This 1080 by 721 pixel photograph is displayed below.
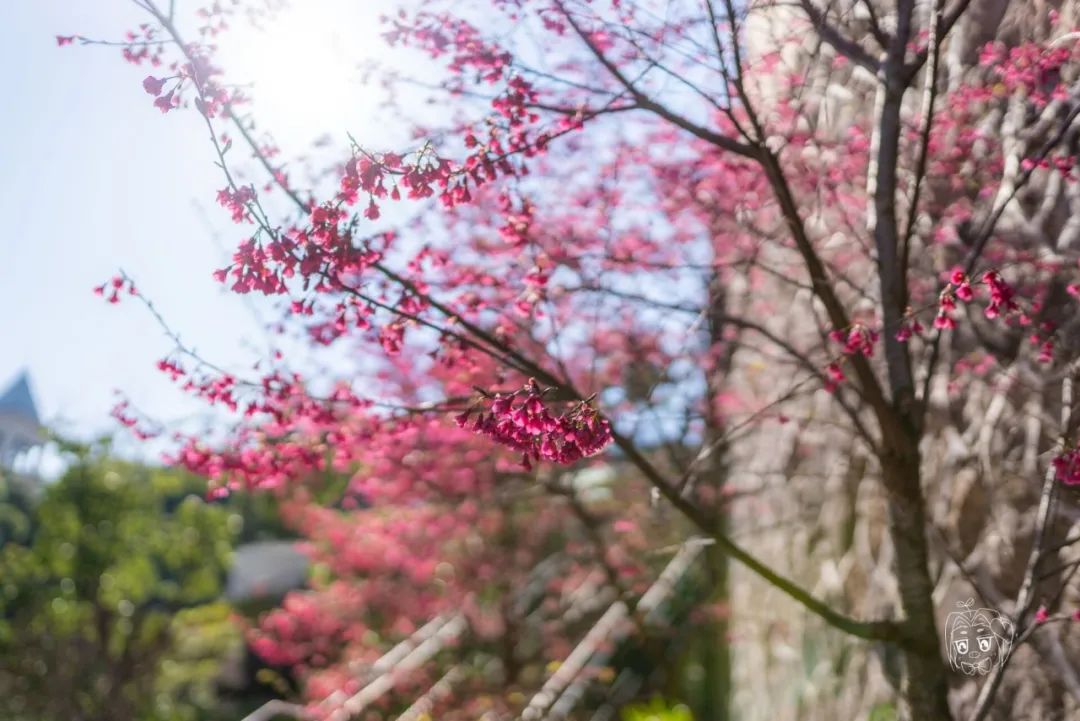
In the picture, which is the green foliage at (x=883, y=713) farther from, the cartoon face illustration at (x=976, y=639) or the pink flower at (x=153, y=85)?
the pink flower at (x=153, y=85)

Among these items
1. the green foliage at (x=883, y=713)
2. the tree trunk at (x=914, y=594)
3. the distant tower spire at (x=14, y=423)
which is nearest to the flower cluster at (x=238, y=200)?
the tree trunk at (x=914, y=594)

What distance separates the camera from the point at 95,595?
35.0ft

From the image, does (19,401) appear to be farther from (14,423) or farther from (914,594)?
(914,594)

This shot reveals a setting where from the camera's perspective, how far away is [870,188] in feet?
10.5

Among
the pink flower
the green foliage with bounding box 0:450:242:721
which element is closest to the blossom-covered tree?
the pink flower

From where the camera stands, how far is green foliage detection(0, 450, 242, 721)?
10352mm

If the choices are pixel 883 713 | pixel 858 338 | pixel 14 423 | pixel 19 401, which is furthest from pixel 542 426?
pixel 19 401

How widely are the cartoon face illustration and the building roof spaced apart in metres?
16.6

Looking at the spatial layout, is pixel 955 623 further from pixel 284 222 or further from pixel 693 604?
pixel 693 604

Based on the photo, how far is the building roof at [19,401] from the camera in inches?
659

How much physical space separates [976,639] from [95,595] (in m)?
10.4

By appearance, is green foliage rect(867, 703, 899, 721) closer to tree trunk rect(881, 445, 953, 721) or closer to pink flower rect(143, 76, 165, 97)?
tree trunk rect(881, 445, 953, 721)

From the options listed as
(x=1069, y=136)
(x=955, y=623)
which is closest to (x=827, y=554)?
(x=955, y=623)

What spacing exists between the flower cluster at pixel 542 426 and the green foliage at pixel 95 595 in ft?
31.5
